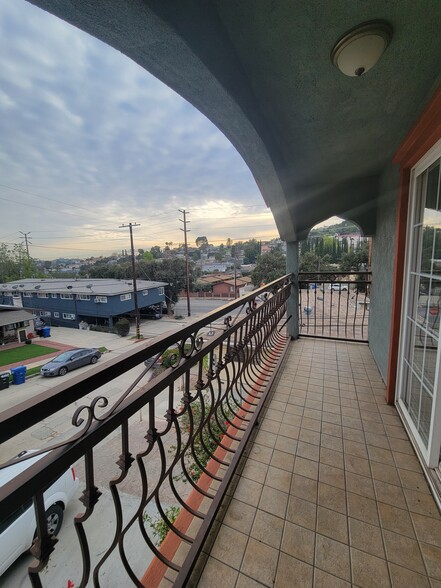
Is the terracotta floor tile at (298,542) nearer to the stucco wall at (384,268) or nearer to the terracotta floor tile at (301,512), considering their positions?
the terracotta floor tile at (301,512)

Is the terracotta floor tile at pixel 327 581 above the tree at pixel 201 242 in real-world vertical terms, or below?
below

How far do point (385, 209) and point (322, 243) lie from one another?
9.91 ft

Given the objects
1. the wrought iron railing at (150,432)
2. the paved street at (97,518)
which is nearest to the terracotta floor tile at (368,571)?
the wrought iron railing at (150,432)

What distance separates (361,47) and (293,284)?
3.04m

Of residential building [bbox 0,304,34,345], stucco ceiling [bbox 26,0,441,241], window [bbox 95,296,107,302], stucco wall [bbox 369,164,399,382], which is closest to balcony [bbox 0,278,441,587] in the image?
stucco wall [bbox 369,164,399,382]

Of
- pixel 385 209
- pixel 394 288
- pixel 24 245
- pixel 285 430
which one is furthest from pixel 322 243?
pixel 24 245

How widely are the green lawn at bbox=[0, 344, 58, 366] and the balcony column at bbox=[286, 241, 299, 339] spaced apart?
729cm

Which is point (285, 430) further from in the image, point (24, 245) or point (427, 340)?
point (24, 245)

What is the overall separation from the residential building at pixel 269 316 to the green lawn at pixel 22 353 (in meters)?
7.50

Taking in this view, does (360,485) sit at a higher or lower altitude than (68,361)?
higher

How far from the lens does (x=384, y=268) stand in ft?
8.82

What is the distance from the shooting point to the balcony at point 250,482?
0.60m

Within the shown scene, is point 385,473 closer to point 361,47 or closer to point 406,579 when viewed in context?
point 406,579

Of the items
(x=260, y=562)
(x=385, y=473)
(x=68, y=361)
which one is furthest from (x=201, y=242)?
(x=260, y=562)
